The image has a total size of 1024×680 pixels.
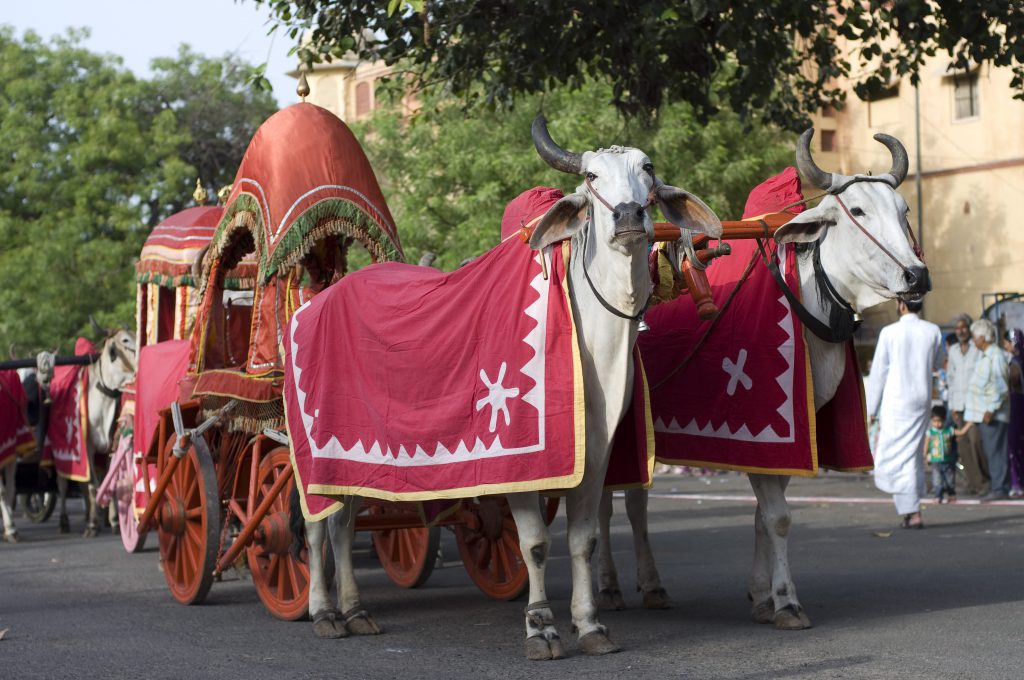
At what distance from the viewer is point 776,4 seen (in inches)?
478

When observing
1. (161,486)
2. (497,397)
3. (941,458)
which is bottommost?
(941,458)

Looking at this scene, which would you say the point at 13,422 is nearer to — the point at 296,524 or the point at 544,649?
the point at 296,524

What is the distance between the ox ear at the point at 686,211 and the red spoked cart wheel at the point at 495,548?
2404 mm

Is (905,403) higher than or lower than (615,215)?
lower

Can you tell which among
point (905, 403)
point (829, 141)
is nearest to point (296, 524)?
point (905, 403)

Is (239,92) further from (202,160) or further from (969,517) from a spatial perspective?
(969,517)

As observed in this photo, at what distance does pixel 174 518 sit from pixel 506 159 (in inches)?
859

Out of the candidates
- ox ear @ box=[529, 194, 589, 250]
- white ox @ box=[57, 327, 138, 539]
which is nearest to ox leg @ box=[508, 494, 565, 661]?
ox ear @ box=[529, 194, 589, 250]

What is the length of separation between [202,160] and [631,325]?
40398 mm

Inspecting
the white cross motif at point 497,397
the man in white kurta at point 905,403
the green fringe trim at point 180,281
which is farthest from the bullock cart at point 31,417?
the white cross motif at point 497,397

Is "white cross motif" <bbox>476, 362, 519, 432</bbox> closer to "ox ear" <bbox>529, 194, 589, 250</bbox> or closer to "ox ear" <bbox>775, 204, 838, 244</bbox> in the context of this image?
"ox ear" <bbox>529, 194, 589, 250</bbox>

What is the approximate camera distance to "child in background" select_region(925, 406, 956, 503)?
1681cm

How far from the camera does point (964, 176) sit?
44469 mm

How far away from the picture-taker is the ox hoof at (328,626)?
8.27m
